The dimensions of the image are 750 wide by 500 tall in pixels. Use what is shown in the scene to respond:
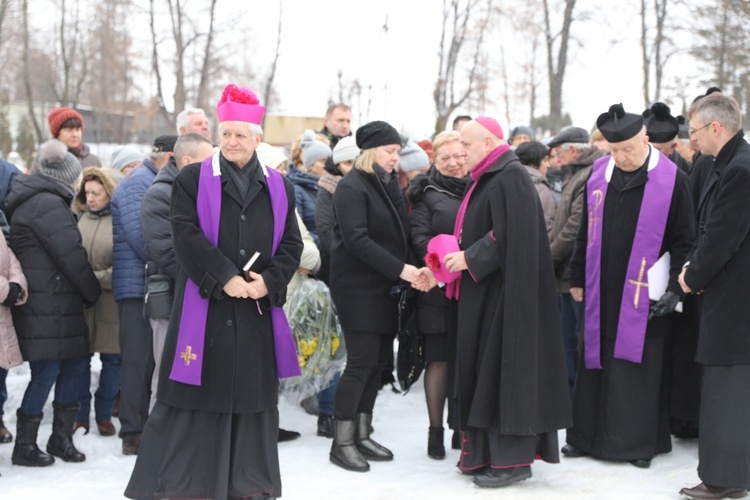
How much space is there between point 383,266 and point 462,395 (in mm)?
952

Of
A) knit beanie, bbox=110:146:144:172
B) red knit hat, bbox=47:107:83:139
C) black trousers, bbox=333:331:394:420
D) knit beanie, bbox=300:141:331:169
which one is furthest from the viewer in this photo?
knit beanie, bbox=110:146:144:172

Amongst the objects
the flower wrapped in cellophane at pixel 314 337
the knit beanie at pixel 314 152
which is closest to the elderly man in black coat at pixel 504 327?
the flower wrapped in cellophane at pixel 314 337

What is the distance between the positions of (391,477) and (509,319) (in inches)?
50.4

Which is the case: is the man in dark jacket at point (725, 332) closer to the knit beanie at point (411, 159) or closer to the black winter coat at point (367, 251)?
the black winter coat at point (367, 251)

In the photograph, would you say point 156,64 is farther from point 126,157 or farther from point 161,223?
point 161,223

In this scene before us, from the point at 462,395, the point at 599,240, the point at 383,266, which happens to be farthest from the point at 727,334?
the point at 383,266

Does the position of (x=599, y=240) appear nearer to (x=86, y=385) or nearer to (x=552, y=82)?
(x=86, y=385)

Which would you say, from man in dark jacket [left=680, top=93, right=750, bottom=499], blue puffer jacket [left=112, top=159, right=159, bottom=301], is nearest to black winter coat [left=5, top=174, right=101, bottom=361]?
blue puffer jacket [left=112, top=159, right=159, bottom=301]

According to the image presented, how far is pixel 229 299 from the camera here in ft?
14.8

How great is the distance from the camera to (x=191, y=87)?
29641mm

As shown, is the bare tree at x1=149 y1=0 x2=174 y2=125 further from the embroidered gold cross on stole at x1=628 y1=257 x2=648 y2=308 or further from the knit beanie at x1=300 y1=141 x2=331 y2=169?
the embroidered gold cross on stole at x1=628 y1=257 x2=648 y2=308

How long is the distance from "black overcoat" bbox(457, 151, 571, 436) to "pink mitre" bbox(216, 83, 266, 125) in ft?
4.92

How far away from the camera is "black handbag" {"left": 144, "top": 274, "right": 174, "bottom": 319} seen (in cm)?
544

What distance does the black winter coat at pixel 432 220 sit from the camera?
5.76m
